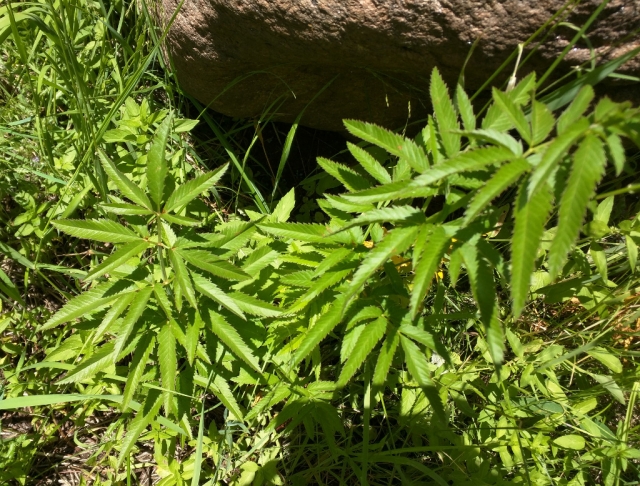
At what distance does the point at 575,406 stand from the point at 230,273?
1581 mm

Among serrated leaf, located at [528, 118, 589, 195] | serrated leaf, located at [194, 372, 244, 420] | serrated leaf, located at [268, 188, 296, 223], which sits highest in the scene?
serrated leaf, located at [528, 118, 589, 195]

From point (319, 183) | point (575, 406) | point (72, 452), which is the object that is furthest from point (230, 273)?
point (72, 452)

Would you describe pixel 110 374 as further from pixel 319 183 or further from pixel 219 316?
pixel 319 183

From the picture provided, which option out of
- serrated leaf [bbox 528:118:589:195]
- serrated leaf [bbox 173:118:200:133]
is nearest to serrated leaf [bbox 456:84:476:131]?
serrated leaf [bbox 528:118:589:195]

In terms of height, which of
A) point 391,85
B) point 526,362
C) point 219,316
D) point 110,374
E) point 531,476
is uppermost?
point 391,85

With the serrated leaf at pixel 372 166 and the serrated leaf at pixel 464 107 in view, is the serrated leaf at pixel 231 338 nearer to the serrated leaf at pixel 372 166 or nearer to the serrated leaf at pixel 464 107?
the serrated leaf at pixel 372 166

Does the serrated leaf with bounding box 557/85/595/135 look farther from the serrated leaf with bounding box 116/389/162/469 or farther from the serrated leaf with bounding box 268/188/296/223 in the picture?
the serrated leaf with bounding box 116/389/162/469

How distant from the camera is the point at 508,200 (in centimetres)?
227

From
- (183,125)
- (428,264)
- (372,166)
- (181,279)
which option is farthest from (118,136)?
(428,264)

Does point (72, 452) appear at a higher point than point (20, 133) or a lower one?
lower

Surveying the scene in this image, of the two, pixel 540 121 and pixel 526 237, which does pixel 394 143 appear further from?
pixel 526 237

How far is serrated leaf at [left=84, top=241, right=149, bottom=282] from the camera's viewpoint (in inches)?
56.4

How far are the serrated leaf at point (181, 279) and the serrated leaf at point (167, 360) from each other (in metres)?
0.14

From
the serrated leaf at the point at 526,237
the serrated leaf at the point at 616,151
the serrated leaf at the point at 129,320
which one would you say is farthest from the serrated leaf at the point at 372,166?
the serrated leaf at the point at 129,320
